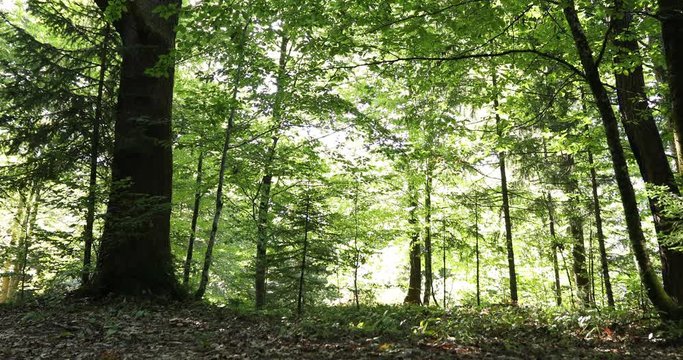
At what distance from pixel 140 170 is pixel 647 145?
950cm

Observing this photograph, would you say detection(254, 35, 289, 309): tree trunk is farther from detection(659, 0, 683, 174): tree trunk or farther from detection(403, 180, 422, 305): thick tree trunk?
detection(659, 0, 683, 174): tree trunk

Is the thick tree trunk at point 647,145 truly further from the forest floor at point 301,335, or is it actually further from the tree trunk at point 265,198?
the tree trunk at point 265,198

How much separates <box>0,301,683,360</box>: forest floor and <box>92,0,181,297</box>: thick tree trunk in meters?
0.73

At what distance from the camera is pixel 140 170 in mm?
8898

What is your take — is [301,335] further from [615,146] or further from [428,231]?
[428,231]

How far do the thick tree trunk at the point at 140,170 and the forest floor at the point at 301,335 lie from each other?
735 mm

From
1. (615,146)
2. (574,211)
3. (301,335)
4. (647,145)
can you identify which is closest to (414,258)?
(574,211)

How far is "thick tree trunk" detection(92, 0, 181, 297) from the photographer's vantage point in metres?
8.37

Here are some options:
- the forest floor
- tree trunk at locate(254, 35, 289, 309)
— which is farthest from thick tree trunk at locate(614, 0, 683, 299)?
tree trunk at locate(254, 35, 289, 309)

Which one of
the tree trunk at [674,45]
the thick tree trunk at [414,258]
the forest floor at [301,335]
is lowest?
the forest floor at [301,335]

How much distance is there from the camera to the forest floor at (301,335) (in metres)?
5.34

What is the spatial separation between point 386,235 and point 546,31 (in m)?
8.38

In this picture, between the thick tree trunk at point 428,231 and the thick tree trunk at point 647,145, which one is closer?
the thick tree trunk at point 647,145

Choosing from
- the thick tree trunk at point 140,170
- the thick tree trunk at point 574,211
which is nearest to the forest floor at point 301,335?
the thick tree trunk at point 140,170
